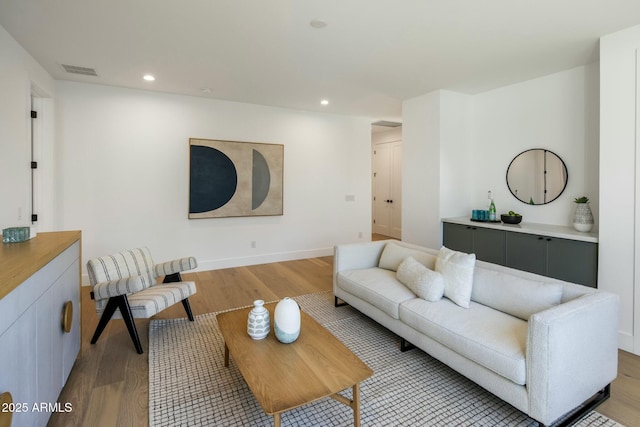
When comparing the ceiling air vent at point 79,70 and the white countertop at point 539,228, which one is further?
the ceiling air vent at point 79,70

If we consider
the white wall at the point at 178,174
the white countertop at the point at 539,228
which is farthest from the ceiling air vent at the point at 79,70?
the white countertop at the point at 539,228

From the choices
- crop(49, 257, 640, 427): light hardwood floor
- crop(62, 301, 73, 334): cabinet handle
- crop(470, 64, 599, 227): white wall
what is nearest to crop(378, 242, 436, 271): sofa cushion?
crop(49, 257, 640, 427): light hardwood floor

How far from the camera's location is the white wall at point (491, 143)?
3.55 m

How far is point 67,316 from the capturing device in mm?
2029

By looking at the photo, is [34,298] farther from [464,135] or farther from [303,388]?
[464,135]

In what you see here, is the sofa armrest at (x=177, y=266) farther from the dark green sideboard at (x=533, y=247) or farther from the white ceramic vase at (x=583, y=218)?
the white ceramic vase at (x=583, y=218)

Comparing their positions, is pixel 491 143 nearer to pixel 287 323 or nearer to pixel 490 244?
pixel 490 244

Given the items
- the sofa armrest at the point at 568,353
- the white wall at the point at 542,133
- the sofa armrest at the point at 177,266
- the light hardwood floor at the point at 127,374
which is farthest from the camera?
the white wall at the point at 542,133

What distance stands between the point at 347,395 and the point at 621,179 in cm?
288

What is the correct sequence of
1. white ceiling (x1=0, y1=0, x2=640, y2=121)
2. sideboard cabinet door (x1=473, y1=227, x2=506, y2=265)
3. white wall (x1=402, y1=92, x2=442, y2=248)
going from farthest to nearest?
white wall (x1=402, y1=92, x2=442, y2=248)
sideboard cabinet door (x1=473, y1=227, x2=506, y2=265)
white ceiling (x1=0, y1=0, x2=640, y2=121)

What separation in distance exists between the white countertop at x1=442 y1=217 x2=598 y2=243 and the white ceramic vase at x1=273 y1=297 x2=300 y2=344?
280 centimetres

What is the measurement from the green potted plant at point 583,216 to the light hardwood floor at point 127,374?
120 cm

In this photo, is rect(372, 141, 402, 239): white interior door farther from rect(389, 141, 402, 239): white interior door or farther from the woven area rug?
the woven area rug

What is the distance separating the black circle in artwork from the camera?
4816mm
